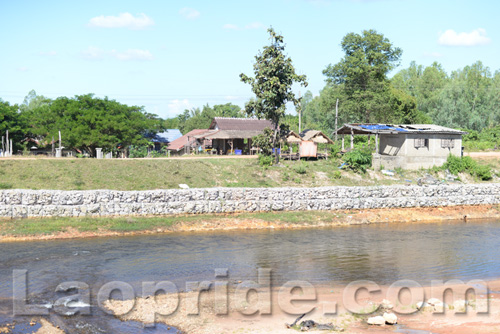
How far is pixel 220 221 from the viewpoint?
29.2m

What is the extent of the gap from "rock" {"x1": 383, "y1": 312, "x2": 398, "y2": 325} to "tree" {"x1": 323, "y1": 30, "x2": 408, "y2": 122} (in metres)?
43.2

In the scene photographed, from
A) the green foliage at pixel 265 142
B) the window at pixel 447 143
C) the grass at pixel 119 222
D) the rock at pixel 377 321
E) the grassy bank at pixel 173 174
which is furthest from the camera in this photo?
the window at pixel 447 143

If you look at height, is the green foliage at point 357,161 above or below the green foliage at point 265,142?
below

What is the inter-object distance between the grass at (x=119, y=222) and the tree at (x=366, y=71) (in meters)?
28.7

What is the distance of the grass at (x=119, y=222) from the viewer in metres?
25.6

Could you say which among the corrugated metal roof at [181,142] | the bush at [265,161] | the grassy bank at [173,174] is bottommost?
the grassy bank at [173,174]

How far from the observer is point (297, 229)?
29.4m

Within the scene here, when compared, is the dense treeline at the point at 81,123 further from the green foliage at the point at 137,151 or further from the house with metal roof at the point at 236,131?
the house with metal roof at the point at 236,131

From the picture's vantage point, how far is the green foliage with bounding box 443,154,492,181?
1619 inches

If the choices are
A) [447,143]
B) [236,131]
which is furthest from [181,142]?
[447,143]

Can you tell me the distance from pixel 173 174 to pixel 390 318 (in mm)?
23357

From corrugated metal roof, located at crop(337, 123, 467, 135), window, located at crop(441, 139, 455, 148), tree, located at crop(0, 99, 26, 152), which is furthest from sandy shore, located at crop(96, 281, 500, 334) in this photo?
tree, located at crop(0, 99, 26, 152)

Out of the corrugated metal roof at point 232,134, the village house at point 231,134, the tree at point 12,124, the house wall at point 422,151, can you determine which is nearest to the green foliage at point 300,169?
the house wall at point 422,151

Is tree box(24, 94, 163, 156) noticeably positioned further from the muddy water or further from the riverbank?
the muddy water
